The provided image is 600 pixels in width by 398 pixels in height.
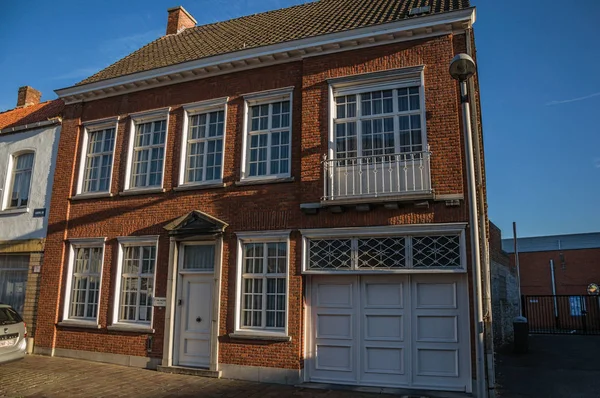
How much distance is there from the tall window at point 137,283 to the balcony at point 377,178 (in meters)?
A: 5.12

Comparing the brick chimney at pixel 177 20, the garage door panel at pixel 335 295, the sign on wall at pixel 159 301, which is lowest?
the sign on wall at pixel 159 301

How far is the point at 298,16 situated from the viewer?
14.0 metres

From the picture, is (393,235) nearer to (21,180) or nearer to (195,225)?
(195,225)

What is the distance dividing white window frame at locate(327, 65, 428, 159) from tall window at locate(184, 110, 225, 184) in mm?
3000

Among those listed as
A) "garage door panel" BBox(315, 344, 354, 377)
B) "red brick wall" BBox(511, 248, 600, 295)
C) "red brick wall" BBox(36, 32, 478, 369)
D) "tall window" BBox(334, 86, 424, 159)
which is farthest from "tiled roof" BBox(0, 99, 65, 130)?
"red brick wall" BBox(511, 248, 600, 295)

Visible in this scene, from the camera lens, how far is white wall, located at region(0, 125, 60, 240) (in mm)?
13578

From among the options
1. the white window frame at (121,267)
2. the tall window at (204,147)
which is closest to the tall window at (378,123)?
the tall window at (204,147)

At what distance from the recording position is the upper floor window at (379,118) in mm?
9828

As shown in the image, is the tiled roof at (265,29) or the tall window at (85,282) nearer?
the tiled roof at (265,29)

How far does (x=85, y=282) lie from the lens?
494 inches

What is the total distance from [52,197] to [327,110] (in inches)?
340

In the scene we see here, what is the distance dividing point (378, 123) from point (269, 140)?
2.68 metres

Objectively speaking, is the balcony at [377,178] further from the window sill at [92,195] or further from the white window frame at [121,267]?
the window sill at [92,195]

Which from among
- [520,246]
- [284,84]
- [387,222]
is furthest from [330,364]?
[520,246]
